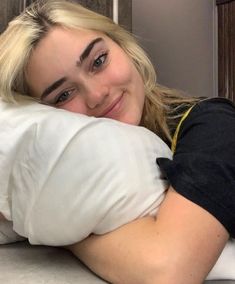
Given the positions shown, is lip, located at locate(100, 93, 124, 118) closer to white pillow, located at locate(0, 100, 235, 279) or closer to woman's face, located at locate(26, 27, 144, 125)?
woman's face, located at locate(26, 27, 144, 125)

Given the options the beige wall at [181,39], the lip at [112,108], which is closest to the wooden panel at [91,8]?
the beige wall at [181,39]

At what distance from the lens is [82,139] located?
0.69 m

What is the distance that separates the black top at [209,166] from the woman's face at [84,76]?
242 mm

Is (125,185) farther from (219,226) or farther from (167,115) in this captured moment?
(167,115)

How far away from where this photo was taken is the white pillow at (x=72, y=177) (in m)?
0.67

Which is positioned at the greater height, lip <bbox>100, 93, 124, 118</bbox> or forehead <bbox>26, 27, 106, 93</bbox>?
forehead <bbox>26, 27, 106, 93</bbox>

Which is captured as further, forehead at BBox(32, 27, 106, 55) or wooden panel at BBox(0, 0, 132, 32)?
wooden panel at BBox(0, 0, 132, 32)

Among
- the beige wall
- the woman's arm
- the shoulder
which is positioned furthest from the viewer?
the beige wall

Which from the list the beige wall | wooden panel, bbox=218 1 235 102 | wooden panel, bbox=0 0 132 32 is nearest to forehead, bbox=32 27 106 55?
wooden panel, bbox=0 0 132 32

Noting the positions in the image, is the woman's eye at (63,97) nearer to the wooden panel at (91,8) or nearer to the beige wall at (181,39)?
the wooden panel at (91,8)

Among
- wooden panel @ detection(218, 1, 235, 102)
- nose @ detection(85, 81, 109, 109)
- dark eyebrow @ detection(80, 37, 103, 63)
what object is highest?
dark eyebrow @ detection(80, 37, 103, 63)

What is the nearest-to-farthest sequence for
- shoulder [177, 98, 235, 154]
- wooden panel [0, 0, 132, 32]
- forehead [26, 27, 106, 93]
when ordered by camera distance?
shoulder [177, 98, 235, 154], forehead [26, 27, 106, 93], wooden panel [0, 0, 132, 32]

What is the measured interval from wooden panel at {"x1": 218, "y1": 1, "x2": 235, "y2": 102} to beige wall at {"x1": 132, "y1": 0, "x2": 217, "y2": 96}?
0.03 m

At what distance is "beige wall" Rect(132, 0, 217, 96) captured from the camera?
1942 mm
